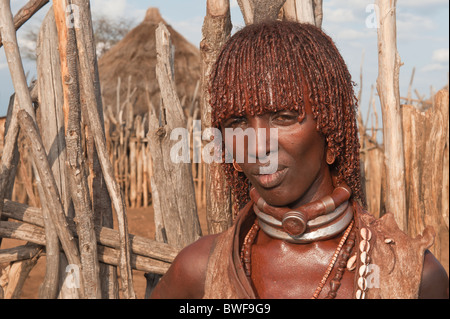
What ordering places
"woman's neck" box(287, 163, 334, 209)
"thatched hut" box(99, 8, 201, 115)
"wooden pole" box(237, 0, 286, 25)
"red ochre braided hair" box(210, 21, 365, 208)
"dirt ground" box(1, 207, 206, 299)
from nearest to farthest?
"red ochre braided hair" box(210, 21, 365, 208) → "woman's neck" box(287, 163, 334, 209) → "wooden pole" box(237, 0, 286, 25) → "dirt ground" box(1, 207, 206, 299) → "thatched hut" box(99, 8, 201, 115)

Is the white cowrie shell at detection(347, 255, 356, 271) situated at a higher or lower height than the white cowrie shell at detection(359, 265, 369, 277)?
higher

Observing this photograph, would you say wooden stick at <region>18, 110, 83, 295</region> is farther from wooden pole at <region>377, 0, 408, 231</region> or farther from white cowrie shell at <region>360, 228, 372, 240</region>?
wooden pole at <region>377, 0, 408, 231</region>

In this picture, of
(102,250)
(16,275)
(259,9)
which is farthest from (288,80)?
(16,275)

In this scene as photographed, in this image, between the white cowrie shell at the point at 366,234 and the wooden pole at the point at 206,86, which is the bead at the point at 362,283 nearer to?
the white cowrie shell at the point at 366,234

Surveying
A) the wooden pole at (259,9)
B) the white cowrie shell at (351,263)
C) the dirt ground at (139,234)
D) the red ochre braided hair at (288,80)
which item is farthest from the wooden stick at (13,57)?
the dirt ground at (139,234)

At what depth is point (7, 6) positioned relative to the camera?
110 inches

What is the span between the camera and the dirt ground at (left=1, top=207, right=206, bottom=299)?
7277mm

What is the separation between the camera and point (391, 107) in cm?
322

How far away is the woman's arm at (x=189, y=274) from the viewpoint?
1702 mm

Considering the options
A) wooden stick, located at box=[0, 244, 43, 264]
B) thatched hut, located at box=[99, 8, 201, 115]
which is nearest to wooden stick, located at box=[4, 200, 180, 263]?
wooden stick, located at box=[0, 244, 43, 264]
